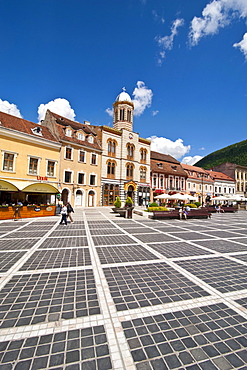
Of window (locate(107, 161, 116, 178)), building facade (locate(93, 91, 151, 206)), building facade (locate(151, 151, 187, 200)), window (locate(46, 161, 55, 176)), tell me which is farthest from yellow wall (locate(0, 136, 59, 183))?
building facade (locate(151, 151, 187, 200))

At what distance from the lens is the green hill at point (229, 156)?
250ft

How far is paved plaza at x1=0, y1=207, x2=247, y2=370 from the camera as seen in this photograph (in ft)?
8.13

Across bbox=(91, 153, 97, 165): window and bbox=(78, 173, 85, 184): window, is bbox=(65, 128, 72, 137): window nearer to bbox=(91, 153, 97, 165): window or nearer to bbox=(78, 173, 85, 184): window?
bbox=(91, 153, 97, 165): window

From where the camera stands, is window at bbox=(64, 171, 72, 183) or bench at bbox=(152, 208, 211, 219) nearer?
bench at bbox=(152, 208, 211, 219)

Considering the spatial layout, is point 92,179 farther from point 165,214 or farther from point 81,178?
point 165,214

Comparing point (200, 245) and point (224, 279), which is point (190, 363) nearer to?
point (224, 279)

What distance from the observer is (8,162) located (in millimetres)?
21656

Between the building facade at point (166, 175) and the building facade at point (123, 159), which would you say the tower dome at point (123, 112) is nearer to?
the building facade at point (123, 159)

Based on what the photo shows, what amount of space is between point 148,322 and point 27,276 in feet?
11.3

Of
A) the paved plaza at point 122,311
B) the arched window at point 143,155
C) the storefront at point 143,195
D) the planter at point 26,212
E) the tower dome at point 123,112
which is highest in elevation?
the tower dome at point 123,112

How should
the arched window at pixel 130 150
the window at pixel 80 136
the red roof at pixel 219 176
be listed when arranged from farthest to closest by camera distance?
the red roof at pixel 219 176 → the arched window at pixel 130 150 → the window at pixel 80 136

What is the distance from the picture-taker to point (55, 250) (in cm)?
707

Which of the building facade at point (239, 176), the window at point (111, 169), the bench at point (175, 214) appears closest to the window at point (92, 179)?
the window at point (111, 169)

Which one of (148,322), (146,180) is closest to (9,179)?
(148,322)
